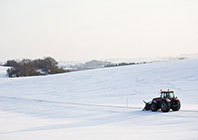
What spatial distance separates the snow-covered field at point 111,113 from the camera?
13.6m

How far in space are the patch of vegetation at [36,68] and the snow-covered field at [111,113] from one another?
32.0m

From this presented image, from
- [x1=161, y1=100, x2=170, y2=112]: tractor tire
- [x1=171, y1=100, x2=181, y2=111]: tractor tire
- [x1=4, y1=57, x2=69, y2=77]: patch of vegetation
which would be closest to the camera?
[x1=161, y1=100, x2=170, y2=112]: tractor tire

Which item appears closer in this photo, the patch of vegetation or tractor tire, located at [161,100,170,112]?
tractor tire, located at [161,100,170,112]

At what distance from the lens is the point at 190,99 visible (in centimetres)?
2667

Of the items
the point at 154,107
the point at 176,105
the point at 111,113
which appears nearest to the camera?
the point at 176,105

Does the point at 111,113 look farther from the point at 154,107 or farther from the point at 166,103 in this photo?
the point at 166,103

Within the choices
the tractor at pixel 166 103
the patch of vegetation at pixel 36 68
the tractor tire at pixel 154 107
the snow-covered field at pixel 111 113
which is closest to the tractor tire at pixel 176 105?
the tractor at pixel 166 103

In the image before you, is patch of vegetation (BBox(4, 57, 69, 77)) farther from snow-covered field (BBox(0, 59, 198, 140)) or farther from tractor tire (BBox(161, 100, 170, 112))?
tractor tire (BBox(161, 100, 170, 112))

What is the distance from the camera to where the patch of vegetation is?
7483cm

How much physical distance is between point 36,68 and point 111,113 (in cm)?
6927

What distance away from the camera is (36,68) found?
87.6 metres

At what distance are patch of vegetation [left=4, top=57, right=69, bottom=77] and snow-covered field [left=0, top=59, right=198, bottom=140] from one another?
3197cm

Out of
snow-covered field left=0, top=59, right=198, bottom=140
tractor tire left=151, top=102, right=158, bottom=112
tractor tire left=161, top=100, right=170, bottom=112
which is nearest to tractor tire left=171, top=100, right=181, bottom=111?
snow-covered field left=0, top=59, right=198, bottom=140

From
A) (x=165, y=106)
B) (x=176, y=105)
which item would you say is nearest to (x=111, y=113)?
(x=165, y=106)
